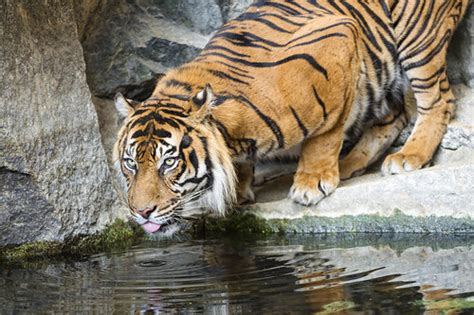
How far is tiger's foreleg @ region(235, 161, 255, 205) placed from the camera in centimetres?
602

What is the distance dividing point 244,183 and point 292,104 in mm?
726

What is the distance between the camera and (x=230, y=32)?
19.2 feet

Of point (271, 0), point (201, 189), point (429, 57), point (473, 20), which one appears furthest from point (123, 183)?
point (473, 20)

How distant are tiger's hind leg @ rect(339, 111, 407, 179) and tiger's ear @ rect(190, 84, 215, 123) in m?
1.34

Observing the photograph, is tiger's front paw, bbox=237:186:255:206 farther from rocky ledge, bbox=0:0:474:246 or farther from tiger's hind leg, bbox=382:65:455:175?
tiger's hind leg, bbox=382:65:455:175

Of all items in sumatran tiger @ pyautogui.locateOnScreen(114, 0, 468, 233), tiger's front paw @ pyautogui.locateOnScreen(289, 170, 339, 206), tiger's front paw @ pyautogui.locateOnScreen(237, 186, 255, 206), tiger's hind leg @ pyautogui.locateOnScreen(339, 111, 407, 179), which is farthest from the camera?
tiger's hind leg @ pyautogui.locateOnScreen(339, 111, 407, 179)

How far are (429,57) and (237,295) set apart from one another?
245cm

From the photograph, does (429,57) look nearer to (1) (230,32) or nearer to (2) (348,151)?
(2) (348,151)

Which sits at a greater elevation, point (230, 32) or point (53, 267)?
point (230, 32)

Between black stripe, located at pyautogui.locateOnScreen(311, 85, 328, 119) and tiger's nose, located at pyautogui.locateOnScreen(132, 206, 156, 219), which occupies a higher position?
black stripe, located at pyautogui.locateOnScreen(311, 85, 328, 119)

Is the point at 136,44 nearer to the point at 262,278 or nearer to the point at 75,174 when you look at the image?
the point at 75,174

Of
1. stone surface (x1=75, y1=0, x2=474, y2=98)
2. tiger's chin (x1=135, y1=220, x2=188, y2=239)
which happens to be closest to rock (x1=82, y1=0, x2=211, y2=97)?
stone surface (x1=75, y1=0, x2=474, y2=98)

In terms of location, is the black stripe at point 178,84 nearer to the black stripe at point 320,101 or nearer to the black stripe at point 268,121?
the black stripe at point 268,121

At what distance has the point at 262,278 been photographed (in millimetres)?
4660
